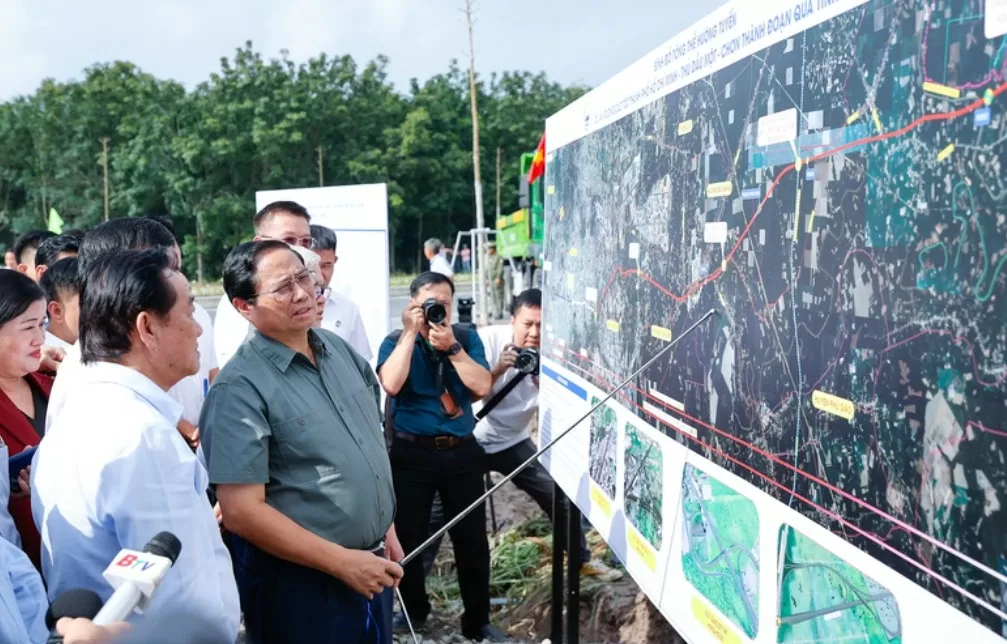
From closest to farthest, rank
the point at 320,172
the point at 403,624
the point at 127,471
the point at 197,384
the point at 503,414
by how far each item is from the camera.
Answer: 1. the point at 127,471
2. the point at 197,384
3. the point at 403,624
4. the point at 503,414
5. the point at 320,172

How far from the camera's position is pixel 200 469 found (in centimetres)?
193

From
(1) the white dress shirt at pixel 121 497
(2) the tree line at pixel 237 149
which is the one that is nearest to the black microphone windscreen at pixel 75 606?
(1) the white dress shirt at pixel 121 497

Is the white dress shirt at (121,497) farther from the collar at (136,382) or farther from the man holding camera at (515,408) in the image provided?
the man holding camera at (515,408)

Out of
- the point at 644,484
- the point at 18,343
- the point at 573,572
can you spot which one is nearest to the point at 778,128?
the point at 644,484

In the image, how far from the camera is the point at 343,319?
4613 mm

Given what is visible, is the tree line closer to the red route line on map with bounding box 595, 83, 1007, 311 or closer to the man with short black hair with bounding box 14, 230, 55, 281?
the man with short black hair with bounding box 14, 230, 55, 281

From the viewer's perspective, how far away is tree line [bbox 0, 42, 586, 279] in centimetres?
4188

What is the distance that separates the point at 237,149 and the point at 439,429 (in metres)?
40.4

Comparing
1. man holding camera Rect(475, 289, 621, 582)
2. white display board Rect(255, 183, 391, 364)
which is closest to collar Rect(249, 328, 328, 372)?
man holding camera Rect(475, 289, 621, 582)

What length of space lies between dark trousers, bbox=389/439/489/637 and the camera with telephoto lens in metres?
0.61

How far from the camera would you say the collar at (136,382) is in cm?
192

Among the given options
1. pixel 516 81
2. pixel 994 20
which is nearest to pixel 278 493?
pixel 994 20

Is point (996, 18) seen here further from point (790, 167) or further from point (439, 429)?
point (439, 429)

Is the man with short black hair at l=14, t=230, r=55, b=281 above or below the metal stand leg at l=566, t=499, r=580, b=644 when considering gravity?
above
